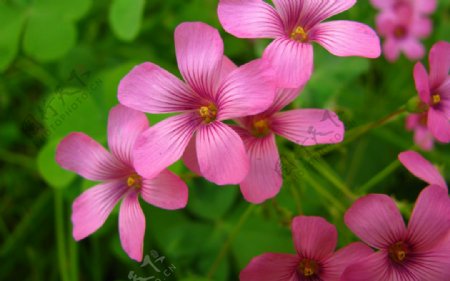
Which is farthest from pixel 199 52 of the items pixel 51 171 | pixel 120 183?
pixel 51 171

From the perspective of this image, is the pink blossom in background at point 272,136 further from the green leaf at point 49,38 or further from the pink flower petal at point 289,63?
the green leaf at point 49,38

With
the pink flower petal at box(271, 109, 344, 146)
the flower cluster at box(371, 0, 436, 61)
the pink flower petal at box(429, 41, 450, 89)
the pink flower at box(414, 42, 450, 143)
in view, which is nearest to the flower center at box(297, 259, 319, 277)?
the pink flower petal at box(271, 109, 344, 146)

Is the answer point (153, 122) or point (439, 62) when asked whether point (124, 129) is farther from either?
point (439, 62)

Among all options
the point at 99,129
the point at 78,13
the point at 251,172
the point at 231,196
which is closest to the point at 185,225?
the point at 231,196

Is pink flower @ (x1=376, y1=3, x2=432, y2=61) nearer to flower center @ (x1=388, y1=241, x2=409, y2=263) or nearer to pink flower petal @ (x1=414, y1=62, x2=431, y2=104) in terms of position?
pink flower petal @ (x1=414, y1=62, x2=431, y2=104)

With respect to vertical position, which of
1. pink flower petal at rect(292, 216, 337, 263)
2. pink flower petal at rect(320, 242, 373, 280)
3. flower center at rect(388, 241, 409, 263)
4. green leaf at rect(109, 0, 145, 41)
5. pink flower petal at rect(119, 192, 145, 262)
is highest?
green leaf at rect(109, 0, 145, 41)

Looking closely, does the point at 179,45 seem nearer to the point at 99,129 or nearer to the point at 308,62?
the point at 308,62
